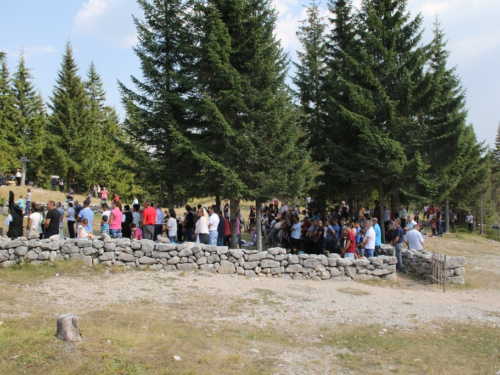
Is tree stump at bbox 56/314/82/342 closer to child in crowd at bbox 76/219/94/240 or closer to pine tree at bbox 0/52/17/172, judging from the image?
child in crowd at bbox 76/219/94/240

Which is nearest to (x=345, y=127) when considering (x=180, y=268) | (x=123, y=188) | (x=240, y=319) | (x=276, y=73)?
(x=276, y=73)

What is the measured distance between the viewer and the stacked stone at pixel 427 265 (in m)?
13.7

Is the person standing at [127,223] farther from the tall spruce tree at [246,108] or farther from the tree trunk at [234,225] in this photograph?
the tree trunk at [234,225]

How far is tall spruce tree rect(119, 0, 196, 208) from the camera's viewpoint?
1722cm

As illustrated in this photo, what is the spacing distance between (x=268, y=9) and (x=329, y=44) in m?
7.50

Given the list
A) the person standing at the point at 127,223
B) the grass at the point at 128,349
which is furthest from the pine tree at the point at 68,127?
the grass at the point at 128,349

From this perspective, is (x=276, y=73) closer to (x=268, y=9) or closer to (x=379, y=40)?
(x=268, y=9)

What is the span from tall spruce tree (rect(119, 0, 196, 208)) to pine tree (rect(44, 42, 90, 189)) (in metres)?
19.2

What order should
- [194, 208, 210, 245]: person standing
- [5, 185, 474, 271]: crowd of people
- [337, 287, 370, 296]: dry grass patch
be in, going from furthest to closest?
[194, 208, 210, 245]: person standing, [5, 185, 474, 271]: crowd of people, [337, 287, 370, 296]: dry grass patch

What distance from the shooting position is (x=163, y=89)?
17.5 m

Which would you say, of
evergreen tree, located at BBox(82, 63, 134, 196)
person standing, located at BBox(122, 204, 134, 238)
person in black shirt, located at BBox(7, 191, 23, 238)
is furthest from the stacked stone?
evergreen tree, located at BBox(82, 63, 134, 196)

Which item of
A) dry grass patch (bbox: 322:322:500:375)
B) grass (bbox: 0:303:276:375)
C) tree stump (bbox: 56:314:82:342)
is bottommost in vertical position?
dry grass patch (bbox: 322:322:500:375)

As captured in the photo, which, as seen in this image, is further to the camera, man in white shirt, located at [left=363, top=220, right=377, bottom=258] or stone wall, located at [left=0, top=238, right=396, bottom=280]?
man in white shirt, located at [left=363, top=220, right=377, bottom=258]

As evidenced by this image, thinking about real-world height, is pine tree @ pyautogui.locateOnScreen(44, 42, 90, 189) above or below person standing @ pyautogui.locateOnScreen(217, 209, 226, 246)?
above
